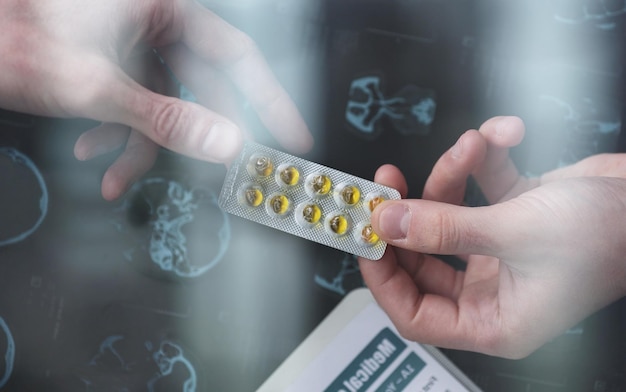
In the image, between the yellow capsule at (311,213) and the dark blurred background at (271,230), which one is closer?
the yellow capsule at (311,213)

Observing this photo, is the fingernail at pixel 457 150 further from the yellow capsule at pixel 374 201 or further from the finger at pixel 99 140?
the finger at pixel 99 140

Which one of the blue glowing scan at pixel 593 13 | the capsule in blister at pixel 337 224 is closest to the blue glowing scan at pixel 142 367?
the capsule in blister at pixel 337 224

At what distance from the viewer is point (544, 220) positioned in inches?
24.7

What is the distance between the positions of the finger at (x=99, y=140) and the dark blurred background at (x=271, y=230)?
4cm

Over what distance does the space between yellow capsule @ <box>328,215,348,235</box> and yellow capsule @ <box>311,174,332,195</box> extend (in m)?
0.03

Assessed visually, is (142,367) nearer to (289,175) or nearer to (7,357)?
(7,357)

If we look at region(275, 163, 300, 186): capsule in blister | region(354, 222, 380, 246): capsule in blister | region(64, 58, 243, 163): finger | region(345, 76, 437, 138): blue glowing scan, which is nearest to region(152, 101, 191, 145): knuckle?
region(64, 58, 243, 163): finger

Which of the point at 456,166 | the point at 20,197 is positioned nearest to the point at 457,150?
the point at 456,166

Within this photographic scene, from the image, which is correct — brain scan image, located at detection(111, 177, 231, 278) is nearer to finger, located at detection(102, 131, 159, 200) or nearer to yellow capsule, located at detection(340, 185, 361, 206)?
finger, located at detection(102, 131, 159, 200)

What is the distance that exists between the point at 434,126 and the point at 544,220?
1.02ft

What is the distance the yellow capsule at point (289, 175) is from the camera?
0.70 m

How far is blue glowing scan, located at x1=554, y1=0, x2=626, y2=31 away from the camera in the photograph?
929mm

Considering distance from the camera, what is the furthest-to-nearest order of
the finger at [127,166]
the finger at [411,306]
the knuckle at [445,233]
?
the finger at [127,166] < the finger at [411,306] < the knuckle at [445,233]

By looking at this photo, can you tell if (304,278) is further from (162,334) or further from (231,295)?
(162,334)
